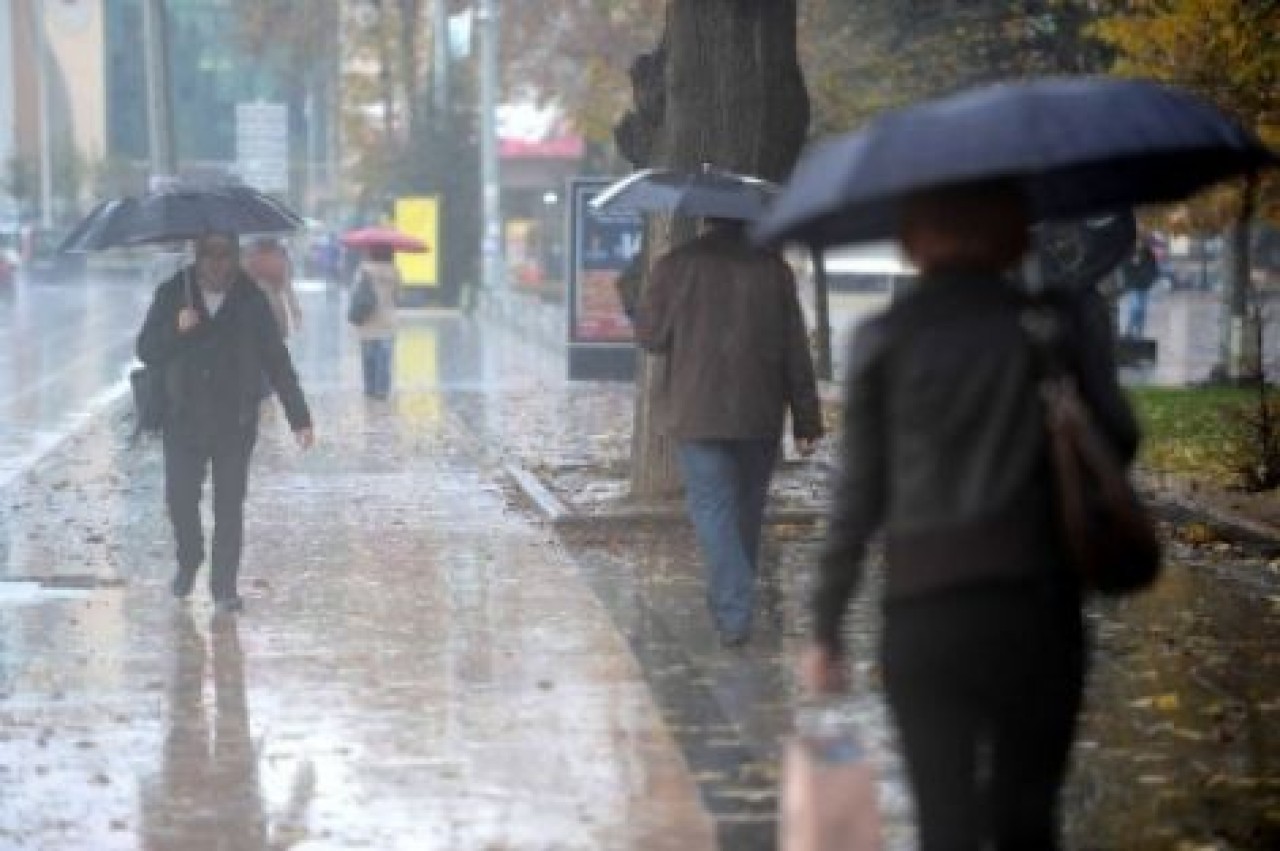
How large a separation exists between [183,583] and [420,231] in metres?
38.4

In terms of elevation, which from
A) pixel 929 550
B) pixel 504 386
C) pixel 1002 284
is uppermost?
pixel 1002 284

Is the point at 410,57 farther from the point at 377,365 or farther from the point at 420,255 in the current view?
the point at 377,365

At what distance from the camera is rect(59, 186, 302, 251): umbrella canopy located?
1193 cm

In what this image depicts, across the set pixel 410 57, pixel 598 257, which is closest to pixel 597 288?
pixel 598 257

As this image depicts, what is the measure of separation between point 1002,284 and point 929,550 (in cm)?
54

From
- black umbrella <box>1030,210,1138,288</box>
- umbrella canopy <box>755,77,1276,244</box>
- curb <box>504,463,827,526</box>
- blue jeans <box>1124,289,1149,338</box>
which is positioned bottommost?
blue jeans <box>1124,289,1149,338</box>

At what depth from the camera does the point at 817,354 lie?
93.6 ft

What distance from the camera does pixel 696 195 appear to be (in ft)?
34.4

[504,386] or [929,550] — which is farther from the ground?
[929,550]

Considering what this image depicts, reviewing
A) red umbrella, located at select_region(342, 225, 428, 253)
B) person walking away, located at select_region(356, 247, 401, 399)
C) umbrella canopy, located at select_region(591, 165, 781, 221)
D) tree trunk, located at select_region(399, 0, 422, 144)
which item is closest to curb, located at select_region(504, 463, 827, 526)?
umbrella canopy, located at select_region(591, 165, 781, 221)

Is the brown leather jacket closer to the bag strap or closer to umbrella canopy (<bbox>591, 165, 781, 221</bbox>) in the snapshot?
umbrella canopy (<bbox>591, 165, 781, 221</bbox>)

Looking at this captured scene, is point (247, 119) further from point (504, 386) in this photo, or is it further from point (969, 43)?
point (969, 43)

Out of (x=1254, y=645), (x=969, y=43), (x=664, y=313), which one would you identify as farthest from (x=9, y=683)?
(x=969, y=43)

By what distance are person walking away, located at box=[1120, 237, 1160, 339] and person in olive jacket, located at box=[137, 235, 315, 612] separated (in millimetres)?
17130
